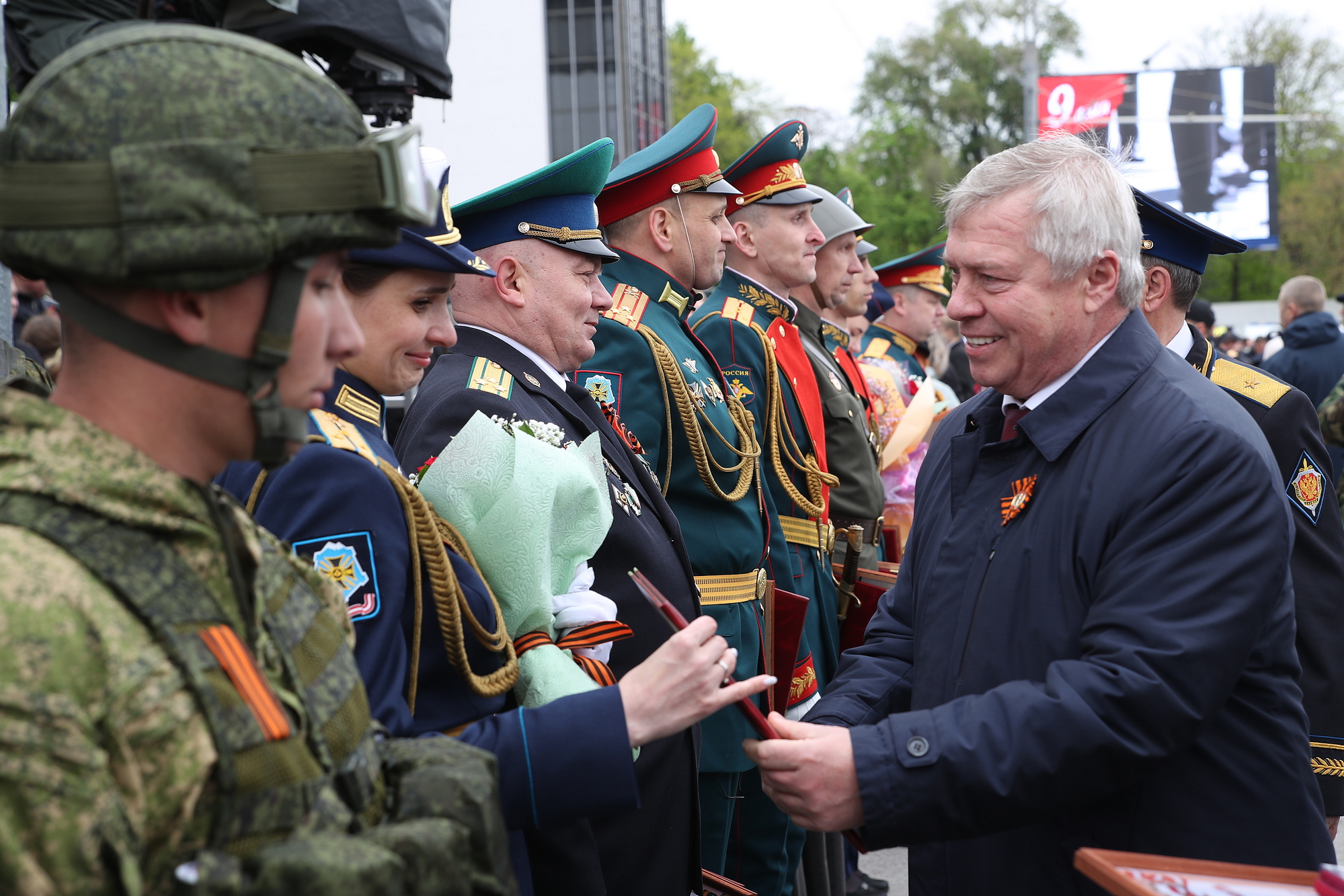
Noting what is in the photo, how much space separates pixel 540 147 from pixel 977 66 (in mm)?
24796

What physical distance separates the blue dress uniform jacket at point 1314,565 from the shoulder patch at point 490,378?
1.95m

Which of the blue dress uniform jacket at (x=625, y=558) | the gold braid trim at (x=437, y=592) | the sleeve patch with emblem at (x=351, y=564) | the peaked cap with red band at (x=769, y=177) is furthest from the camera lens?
the peaked cap with red band at (x=769, y=177)

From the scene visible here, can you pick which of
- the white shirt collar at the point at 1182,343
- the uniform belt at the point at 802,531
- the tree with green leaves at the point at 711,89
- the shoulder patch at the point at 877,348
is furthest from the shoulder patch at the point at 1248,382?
the tree with green leaves at the point at 711,89

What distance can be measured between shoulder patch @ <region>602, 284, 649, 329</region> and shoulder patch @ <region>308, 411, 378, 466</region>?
6.32 feet

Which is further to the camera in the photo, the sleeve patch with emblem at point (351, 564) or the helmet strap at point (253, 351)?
the sleeve patch with emblem at point (351, 564)

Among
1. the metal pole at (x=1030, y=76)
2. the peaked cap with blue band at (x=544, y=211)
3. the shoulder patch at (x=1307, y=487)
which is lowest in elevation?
the shoulder patch at (x=1307, y=487)

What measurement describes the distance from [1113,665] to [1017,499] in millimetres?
385

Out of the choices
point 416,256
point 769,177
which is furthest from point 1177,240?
point 416,256

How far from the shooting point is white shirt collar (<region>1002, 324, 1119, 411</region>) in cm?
230

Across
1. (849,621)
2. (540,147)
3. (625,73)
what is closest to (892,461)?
(849,621)

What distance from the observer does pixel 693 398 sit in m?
3.92

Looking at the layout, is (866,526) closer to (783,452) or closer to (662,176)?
(783,452)

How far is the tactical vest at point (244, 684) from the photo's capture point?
1.11m

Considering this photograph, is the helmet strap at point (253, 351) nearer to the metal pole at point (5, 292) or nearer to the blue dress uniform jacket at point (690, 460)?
the metal pole at point (5, 292)
